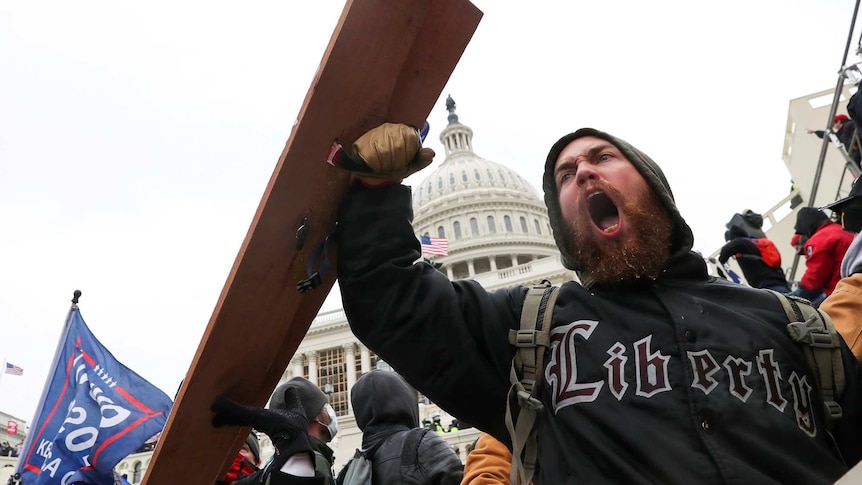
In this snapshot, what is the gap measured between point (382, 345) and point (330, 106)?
0.66 metres

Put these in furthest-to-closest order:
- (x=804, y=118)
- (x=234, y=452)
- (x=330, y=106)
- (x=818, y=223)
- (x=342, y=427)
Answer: (x=342, y=427) < (x=804, y=118) < (x=818, y=223) < (x=234, y=452) < (x=330, y=106)

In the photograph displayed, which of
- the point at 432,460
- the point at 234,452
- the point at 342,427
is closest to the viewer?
the point at 234,452

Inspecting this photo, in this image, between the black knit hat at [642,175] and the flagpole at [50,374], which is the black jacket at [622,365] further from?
the flagpole at [50,374]

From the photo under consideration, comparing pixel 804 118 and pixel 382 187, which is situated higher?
pixel 804 118

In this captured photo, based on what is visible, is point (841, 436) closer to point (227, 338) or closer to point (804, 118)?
point (227, 338)

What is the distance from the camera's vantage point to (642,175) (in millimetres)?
1842

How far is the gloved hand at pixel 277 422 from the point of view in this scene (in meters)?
1.76

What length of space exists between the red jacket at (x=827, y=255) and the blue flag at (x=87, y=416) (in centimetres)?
480

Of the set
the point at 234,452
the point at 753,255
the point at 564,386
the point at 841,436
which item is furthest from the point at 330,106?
the point at 753,255

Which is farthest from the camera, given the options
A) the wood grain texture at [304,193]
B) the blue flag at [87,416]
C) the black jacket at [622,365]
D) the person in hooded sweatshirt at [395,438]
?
the blue flag at [87,416]

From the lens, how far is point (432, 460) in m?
2.90

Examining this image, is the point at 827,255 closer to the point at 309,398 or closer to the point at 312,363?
the point at 309,398

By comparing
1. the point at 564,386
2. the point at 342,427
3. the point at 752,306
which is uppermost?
the point at 342,427

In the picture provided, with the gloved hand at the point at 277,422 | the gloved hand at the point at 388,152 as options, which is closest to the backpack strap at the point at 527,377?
the gloved hand at the point at 388,152
